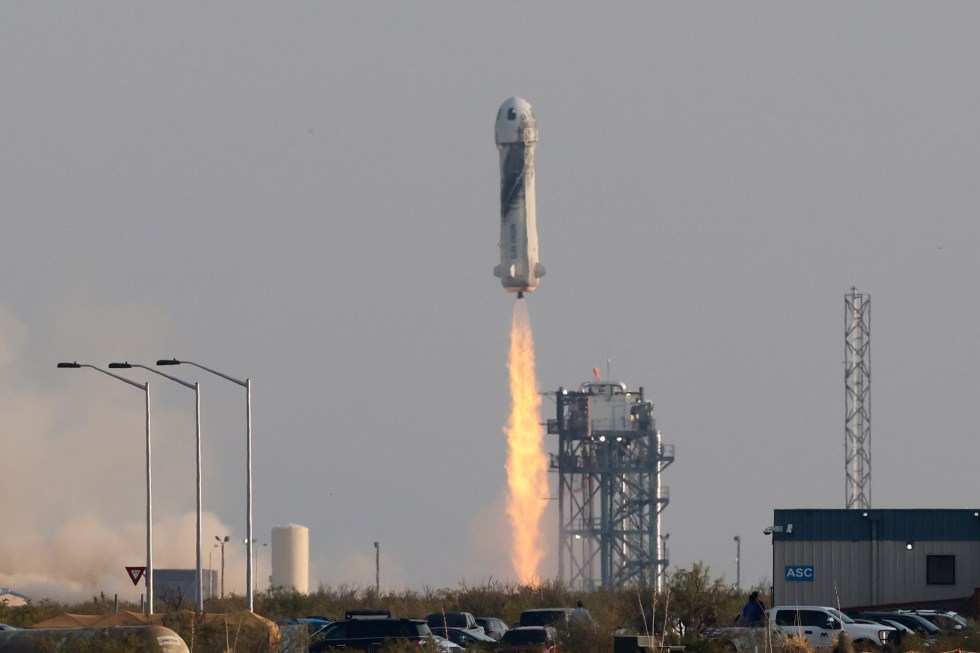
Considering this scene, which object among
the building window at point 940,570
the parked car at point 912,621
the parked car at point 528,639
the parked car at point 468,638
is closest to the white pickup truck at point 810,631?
the parked car at point 912,621

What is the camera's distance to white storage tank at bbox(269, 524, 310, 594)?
484ft

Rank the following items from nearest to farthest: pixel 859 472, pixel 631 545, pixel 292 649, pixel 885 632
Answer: pixel 292 649 < pixel 885 632 < pixel 859 472 < pixel 631 545

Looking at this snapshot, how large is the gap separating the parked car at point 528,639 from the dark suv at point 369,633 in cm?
228

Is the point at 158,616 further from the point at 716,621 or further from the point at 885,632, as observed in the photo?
the point at 885,632

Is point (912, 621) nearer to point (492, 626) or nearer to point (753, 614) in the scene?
point (753, 614)

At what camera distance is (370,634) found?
173ft

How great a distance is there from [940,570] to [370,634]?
37322mm

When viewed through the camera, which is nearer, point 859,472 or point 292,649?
point 292,649

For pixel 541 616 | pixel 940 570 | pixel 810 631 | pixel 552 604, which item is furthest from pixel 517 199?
pixel 810 631

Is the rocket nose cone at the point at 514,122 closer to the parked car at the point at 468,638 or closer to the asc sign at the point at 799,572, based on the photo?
the asc sign at the point at 799,572

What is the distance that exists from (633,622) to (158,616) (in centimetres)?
1372

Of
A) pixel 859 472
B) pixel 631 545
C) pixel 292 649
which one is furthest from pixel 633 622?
pixel 631 545

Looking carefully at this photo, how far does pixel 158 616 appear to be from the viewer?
6006 cm

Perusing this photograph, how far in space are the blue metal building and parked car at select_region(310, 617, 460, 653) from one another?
32961mm
